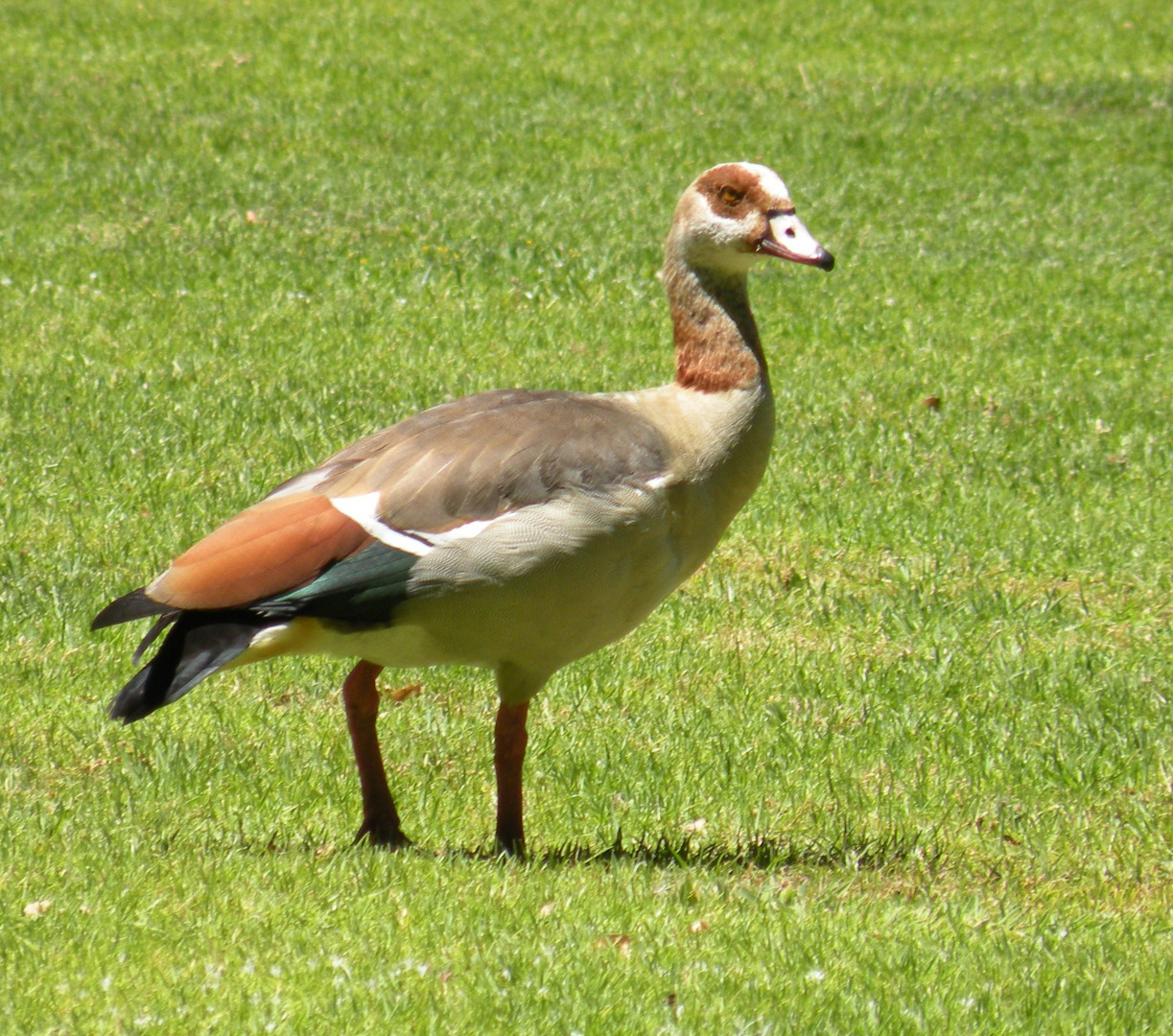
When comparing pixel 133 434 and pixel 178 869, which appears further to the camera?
pixel 133 434

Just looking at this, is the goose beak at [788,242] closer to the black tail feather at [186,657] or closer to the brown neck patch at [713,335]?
the brown neck patch at [713,335]

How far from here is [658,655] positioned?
254 inches

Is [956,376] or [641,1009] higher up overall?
[641,1009]

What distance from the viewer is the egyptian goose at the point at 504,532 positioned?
173 inches

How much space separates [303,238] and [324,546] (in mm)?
8143

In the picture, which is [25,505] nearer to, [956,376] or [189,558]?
[189,558]

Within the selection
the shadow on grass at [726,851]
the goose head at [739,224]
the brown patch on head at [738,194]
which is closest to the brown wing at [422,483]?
the goose head at [739,224]

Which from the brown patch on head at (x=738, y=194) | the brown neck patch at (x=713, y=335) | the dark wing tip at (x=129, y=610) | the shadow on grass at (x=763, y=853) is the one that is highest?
the brown patch on head at (x=738, y=194)

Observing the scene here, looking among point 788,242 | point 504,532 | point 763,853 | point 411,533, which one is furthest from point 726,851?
point 788,242

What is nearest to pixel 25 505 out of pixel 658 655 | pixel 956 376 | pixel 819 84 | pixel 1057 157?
pixel 658 655

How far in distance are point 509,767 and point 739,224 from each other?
1.70 metres

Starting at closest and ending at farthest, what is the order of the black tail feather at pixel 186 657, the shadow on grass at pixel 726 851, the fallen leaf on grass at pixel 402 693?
the black tail feather at pixel 186 657 → the shadow on grass at pixel 726 851 → the fallen leaf on grass at pixel 402 693

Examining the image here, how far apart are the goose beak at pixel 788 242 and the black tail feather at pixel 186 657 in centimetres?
180

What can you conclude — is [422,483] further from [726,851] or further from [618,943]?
[726,851]
